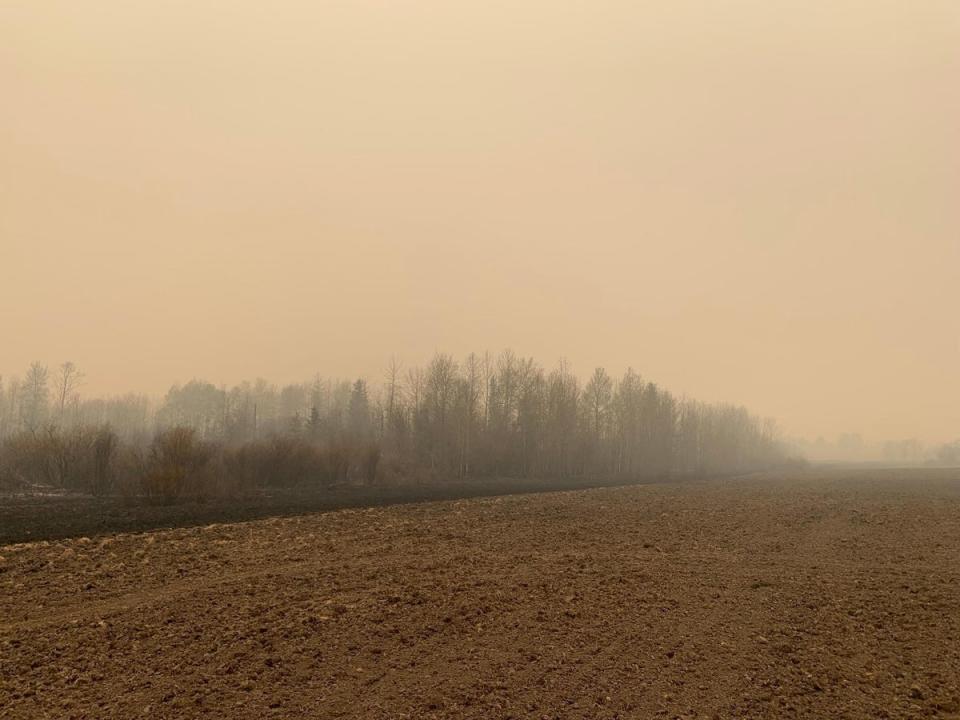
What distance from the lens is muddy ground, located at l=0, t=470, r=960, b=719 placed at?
7.38 m

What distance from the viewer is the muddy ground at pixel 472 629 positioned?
7375mm

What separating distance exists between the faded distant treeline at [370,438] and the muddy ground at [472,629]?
2023 centimetres

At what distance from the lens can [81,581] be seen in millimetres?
12102

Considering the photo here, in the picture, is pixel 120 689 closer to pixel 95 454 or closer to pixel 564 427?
pixel 95 454

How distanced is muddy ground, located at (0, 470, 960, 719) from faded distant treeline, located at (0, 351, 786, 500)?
2023 centimetres

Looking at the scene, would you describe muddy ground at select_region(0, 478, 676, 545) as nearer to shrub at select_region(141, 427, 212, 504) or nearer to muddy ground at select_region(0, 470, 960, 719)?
shrub at select_region(141, 427, 212, 504)

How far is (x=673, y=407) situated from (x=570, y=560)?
106709 millimetres

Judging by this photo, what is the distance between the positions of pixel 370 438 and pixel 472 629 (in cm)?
6746

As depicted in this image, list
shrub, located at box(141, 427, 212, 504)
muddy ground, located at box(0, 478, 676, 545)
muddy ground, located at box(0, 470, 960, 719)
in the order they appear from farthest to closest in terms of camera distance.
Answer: shrub, located at box(141, 427, 212, 504) → muddy ground, located at box(0, 478, 676, 545) → muddy ground, located at box(0, 470, 960, 719)

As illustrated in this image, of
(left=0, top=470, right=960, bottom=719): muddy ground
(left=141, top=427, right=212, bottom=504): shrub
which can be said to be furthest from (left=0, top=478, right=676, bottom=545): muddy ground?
(left=0, top=470, right=960, bottom=719): muddy ground

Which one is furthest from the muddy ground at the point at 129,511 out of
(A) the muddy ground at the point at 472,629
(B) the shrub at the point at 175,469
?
(A) the muddy ground at the point at 472,629

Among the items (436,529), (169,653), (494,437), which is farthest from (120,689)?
(494,437)

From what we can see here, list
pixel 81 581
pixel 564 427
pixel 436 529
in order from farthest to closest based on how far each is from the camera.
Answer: pixel 564 427
pixel 436 529
pixel 81 581

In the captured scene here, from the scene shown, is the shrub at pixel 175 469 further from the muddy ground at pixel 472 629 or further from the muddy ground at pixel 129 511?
the muddy ground at pixel 472 629
